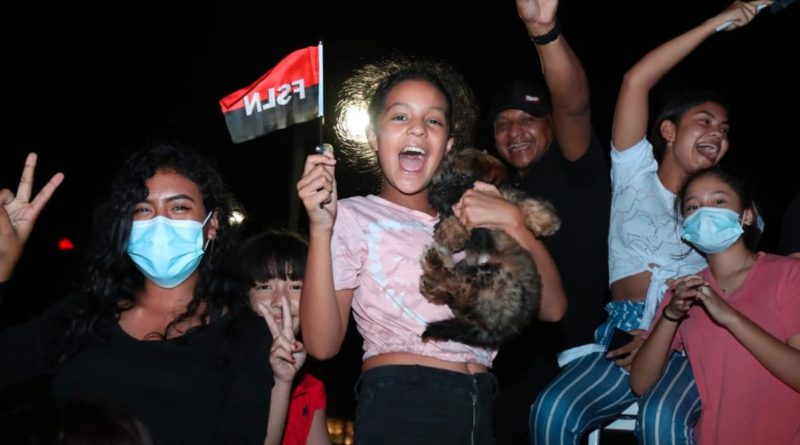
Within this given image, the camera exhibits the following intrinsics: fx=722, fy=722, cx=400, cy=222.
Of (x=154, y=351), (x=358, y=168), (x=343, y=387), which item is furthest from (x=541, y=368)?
(x=343, y=387)

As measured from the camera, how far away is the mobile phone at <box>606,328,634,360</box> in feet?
14.3

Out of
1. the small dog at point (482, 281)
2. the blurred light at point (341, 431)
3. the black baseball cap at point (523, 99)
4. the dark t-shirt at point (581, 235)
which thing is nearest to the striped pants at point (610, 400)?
the dark t-shirt at point (581, 235)

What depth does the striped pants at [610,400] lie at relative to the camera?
3.96 m

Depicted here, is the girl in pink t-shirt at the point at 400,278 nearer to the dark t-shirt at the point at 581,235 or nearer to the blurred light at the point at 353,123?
the blurred light at the point at 353,123

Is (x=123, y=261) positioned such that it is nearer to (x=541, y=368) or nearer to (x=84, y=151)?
(x=541, y=368)

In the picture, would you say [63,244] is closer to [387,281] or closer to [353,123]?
[353,123]

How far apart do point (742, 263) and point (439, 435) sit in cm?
242

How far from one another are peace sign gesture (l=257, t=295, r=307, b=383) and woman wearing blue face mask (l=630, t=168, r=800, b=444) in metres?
1.97

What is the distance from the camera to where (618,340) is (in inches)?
172

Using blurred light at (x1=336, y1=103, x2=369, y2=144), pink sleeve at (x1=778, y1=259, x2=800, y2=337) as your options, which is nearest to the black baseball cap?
blurred light at (x1=336, y1=103, x2=369, y2=144)

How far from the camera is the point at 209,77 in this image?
14.5 meters

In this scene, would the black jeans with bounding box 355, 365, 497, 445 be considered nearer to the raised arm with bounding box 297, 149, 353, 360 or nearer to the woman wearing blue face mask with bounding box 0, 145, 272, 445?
the raised arm with bounding box 297, 149, 353, 360

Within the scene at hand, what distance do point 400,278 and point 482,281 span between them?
35cm

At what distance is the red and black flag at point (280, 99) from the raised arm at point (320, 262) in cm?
63
